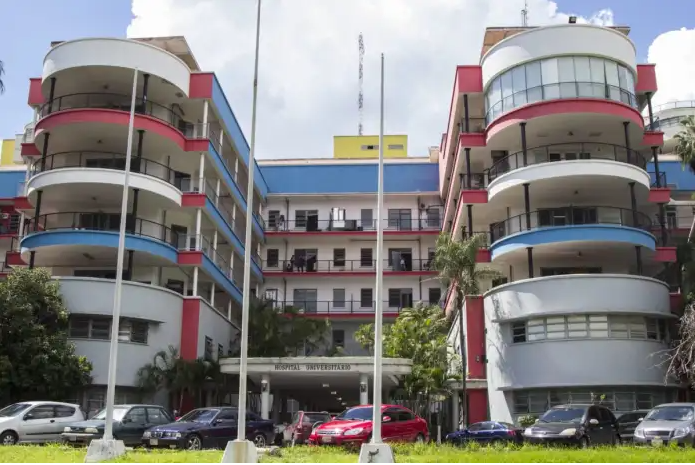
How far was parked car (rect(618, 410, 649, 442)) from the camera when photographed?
27281 mm

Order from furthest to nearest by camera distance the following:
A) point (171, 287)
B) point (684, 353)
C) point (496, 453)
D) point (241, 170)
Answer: point (241, 170)
point (171, 287)
point (684, 353)
point (496, 453)

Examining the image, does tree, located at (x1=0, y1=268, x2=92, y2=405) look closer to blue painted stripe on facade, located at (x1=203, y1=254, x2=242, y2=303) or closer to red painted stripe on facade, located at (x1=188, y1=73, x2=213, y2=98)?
blue painted stripe on facade, located at (x1=203, y1=254, x2=242, y2=303)

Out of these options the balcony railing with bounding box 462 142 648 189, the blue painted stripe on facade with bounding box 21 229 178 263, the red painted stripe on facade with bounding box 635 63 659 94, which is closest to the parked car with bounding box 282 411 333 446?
the blue painted stripe on facade with bounding box 21 229 178 263

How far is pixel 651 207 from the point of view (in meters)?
44.7

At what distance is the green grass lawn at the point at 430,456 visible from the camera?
17828mm

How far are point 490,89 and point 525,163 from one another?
542 centimetres

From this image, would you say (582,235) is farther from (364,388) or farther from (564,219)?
(364,388)

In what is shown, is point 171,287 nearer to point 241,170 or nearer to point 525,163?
point 241,170

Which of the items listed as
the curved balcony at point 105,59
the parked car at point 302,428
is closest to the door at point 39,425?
the parked car at point 302,428

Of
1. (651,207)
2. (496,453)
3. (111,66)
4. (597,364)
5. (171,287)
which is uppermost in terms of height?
(111,66)

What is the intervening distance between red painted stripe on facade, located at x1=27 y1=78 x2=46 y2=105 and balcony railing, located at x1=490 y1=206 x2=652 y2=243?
1032 inches

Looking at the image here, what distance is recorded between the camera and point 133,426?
2633cm

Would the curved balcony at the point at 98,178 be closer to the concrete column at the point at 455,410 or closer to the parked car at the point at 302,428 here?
the parked car at the point at 302,428

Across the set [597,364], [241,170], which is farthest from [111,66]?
[597,364]
